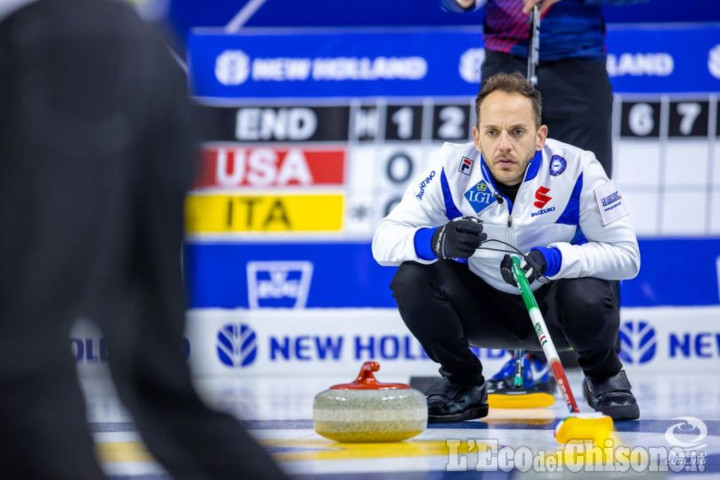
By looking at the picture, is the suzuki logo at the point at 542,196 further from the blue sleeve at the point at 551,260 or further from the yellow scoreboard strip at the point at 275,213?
the yellow scoreboard strip at the point at 275,213

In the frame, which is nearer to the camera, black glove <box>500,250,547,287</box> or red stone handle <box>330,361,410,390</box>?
red stone handle <box>330,361,410,390</box>

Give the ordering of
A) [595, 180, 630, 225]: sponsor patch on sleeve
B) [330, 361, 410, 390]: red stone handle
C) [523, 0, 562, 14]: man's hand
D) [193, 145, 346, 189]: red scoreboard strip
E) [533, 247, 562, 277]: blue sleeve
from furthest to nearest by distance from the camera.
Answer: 1. [193, 145, 346, 189]: red scoreboard strip
2. [523, 0, 562, 14]: man's hand
3. [595, 180, 630, 225]: sponsor patch on sleeve
4. [533, 247, 562, 277]: blue sleeve
5. [330, 361, 410, 390]: red stone handle

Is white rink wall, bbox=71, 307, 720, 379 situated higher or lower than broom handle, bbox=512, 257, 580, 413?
lower

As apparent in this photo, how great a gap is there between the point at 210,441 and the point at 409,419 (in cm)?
137

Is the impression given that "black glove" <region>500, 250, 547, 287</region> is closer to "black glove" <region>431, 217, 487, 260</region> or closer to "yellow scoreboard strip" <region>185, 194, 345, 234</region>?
"black glove" <region>431, 217, 487, 260</region>

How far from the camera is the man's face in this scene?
10.2ft

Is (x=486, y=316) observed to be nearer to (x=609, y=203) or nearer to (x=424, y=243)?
(x=424, y=243)

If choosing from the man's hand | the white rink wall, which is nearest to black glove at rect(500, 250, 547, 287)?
the man's hand

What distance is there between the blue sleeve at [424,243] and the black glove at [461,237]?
3.0 inches

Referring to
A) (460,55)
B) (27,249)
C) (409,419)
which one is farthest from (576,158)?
(27,249)

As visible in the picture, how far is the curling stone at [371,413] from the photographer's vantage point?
2.71 metres

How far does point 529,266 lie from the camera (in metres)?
3.03

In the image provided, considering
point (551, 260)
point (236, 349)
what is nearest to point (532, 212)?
point (551, 260)

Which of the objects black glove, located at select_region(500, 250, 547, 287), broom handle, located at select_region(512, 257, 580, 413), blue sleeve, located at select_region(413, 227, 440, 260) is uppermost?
blue sleeve, located at select_region(413, 227, 440, 260)
